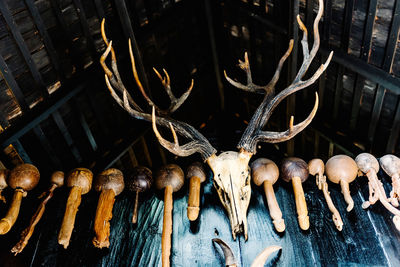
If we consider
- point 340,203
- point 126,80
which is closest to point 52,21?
point 126,80

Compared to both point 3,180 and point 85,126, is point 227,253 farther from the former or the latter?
point 85,126

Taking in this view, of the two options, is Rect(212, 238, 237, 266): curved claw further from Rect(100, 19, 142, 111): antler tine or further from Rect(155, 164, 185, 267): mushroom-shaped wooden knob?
Rect(100, 19, 142, 111): antler tine

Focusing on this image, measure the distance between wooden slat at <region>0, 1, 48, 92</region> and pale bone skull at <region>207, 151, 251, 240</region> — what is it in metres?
1.87

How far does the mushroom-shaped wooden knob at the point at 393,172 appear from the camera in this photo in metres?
3.09

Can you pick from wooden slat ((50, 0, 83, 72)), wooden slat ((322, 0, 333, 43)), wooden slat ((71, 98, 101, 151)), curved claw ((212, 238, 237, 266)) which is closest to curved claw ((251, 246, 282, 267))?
curved claw ((212, 238, 237, 266))

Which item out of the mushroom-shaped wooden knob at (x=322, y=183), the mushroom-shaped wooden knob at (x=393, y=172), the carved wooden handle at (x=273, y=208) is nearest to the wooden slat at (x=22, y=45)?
the carved wooden handle at (x=273, y=208)

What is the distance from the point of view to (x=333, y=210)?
10.2 ft

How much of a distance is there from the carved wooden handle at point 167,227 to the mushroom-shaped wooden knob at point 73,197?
0.72 m

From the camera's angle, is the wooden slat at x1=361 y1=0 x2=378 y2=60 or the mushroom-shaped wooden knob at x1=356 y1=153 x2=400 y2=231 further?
the wooden slat at x1=361 y1=0 x2=378 y2=60

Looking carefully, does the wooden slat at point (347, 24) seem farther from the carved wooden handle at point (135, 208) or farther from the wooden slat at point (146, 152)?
the wooden slat at point (146, 152)

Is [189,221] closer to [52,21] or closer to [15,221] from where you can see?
[15,221]

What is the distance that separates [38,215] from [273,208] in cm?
194

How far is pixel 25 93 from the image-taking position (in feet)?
12.8

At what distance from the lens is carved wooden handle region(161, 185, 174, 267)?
3049mm
